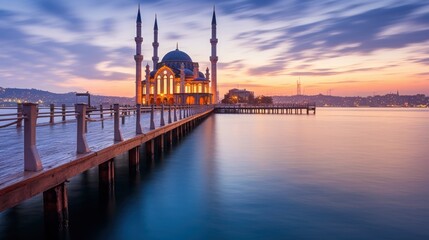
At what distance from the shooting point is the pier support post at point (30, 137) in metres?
6.28

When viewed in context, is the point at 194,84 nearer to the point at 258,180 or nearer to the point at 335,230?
the point at 258,180

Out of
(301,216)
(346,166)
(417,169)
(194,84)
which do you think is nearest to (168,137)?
(346,166)

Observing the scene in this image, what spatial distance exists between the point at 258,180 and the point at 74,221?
8094 mm

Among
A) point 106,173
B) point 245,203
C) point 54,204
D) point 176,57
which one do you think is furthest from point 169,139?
point 176,57

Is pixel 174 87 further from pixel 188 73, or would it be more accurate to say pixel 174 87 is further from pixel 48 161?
pixel 48 161

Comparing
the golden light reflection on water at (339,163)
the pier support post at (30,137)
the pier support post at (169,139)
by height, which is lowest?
the golden light reflection on water at (339,163)

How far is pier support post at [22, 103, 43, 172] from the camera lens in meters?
6.28

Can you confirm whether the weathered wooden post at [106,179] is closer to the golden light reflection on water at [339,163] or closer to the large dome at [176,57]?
the golden light reflection on water at [339,163]

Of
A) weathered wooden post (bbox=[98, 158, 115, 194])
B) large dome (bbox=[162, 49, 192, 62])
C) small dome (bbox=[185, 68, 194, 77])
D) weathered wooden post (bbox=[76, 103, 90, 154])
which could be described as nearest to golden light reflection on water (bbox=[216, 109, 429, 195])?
weathered wooden post (bbox=[98, 158, 115, 194])

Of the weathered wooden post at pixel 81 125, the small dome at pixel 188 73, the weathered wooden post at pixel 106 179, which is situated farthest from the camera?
the small dome at pixel 188 73

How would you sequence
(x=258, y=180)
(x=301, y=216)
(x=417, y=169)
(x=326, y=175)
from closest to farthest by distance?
(x=301, y=216) < (x=258, y=180) < (x=326, y=175) < (x=417, y=169)

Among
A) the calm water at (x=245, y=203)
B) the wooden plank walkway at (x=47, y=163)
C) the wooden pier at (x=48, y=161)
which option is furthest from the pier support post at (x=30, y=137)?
the calm water at (x=245, y=203)

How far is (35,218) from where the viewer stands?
9.73 m

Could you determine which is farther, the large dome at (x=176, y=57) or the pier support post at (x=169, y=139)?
the large dome at (x=176, y=57)
